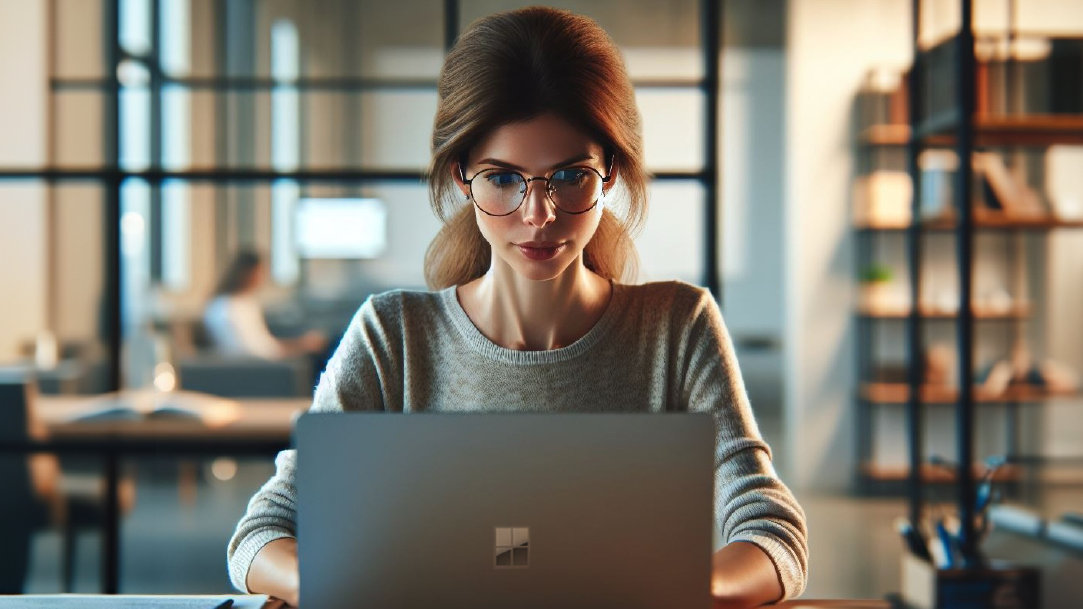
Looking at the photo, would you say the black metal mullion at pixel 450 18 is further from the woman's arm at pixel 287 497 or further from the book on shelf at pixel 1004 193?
the book on shelf at pixel 1004 193

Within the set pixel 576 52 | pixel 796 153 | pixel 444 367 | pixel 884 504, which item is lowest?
pixel 884 504

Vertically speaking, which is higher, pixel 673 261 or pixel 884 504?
pixel 673 261

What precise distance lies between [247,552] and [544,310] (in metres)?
0.51

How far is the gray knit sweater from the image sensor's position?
1.39 meters

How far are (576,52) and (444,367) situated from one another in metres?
0.47

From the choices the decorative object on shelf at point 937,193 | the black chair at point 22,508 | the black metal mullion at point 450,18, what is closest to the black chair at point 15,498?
the black chair at point 22,508

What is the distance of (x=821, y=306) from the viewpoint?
5.52 metres

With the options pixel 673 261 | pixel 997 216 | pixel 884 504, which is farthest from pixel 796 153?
pixel 673 261

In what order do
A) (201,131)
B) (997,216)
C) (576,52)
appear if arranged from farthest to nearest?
(997,216) < (201,131) < (576,52)

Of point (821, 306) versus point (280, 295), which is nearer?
point (280, 295)

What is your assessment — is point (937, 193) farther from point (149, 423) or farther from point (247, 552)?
point (247, 552)

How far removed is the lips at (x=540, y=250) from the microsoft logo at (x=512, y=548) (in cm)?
48

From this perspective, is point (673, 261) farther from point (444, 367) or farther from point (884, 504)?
point (884, 504)

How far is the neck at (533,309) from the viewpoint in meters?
1.40
